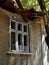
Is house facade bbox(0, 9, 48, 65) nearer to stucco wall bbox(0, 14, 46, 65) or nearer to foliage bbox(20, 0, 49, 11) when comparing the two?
stucco wall bbox(0, 14, 46, 65)

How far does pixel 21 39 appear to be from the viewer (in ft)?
48.6

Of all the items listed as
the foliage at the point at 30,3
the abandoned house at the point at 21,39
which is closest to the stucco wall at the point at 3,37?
the abandoned house at the point at 21,39

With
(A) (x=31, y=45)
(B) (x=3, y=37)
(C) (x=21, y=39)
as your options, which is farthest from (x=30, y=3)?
(A) (x=31, y=45)

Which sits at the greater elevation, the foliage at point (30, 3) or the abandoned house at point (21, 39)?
the foliage at point (30, 3)

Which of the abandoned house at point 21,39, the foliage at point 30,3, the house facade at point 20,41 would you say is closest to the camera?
the foliage at point 30,3

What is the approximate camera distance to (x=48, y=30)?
10.2 m

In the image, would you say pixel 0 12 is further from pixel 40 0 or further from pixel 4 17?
pixel 40 0

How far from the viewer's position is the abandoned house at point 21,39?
1320cm

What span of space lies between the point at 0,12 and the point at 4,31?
1.05 m

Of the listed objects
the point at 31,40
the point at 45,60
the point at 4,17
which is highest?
the point at 4,17

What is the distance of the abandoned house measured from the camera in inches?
520

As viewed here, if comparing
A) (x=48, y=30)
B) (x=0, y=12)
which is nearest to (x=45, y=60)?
(x=0, y=12)

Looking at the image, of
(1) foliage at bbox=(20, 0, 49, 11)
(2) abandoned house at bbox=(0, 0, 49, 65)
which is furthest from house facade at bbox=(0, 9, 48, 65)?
(1) foliage at bbox=(20, 0, 49, 11)

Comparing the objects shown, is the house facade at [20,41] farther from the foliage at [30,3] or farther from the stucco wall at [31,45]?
the foliage at [30,3]
